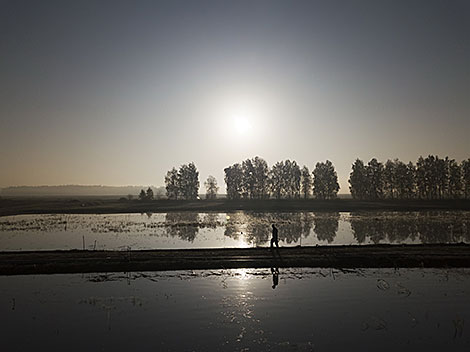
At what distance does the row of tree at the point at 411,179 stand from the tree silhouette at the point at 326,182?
639cm

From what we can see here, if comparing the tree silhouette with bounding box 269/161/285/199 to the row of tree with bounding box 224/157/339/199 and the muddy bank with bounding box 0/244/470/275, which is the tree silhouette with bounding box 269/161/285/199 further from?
the muddy bank with bounding box 0/244/470/275

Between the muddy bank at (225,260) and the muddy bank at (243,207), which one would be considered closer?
the muddy bank at (225,260)

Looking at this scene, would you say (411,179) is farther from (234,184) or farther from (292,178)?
(234,184)

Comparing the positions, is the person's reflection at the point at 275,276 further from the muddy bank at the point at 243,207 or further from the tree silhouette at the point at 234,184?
the tree silhouette at the point at 234,184

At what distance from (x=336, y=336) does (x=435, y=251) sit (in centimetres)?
1804

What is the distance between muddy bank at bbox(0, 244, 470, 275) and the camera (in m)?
24.2

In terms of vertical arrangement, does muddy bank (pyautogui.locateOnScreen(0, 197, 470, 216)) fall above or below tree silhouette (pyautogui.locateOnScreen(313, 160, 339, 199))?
below

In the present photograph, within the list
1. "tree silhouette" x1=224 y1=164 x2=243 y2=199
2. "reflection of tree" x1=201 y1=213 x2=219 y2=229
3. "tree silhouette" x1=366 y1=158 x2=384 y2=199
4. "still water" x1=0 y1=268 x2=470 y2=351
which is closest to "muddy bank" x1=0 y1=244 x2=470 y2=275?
"still water" x1=0 y1=268 x2=470 y2=351

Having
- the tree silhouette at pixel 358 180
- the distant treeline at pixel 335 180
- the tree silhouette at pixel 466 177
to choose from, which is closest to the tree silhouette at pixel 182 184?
the distant treeline at pixel 335 180

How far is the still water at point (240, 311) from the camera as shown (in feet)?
42.2

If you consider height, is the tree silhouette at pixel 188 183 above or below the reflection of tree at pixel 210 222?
above

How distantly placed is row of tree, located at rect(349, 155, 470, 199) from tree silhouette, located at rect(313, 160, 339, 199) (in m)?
6.39

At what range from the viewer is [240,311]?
15.9 metres

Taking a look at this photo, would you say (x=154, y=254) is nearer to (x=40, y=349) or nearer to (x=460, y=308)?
(x=40, y=349)
